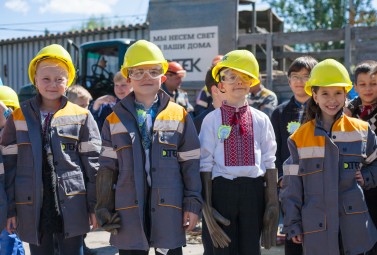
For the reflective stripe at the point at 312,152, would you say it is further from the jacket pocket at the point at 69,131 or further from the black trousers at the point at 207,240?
the jacket pocket at the point at 69,131

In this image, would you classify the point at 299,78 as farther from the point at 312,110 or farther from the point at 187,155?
the point at 187,155

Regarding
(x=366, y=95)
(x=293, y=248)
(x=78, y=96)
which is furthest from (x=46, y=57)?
(x=78, y=96)

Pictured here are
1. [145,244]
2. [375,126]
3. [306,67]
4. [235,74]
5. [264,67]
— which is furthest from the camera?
[264,67]

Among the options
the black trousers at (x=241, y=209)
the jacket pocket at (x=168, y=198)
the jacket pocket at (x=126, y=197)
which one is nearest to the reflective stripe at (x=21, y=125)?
the jacket pocket at (x=126, y=197)

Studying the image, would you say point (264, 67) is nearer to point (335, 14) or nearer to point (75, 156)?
point (75, 156)

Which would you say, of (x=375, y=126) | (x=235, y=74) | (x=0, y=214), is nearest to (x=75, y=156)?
(x=0, y=214)

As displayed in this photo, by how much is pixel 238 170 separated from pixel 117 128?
2.78 ft

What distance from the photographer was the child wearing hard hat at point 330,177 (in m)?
3.42

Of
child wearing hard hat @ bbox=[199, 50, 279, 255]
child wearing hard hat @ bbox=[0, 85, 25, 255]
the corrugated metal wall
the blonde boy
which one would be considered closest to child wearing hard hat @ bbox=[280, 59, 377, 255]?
child wearing hard hat @ bbox=[199, 50, 279, 255]

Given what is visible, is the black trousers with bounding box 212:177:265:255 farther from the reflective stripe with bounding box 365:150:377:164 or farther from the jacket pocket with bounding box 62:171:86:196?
the jacket pocket with bounding box 62:171:86:196

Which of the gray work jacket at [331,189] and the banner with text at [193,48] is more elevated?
the banner with text at [193,48]

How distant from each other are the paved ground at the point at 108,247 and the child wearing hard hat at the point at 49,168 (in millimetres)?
2096

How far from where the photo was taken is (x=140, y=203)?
3367 millimetres

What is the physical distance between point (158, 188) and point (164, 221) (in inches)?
8.4
